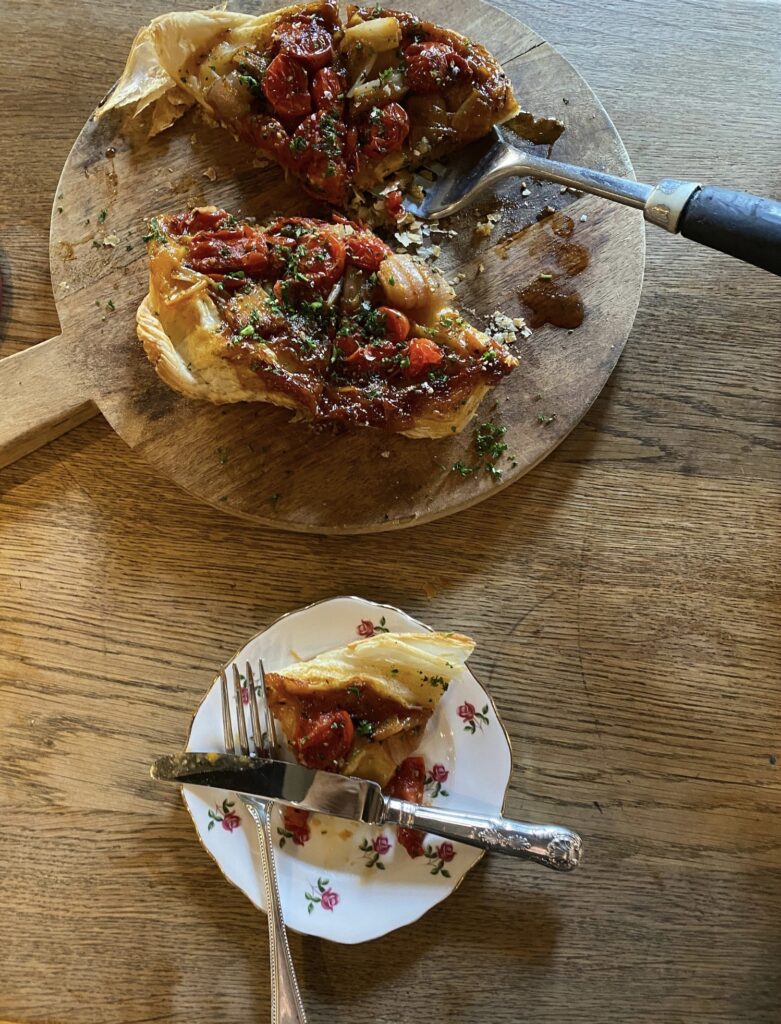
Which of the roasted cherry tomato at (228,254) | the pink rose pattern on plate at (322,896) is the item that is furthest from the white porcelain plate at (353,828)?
the roasted cherry tomato at (228,254)

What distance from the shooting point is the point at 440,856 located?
9.98 feet

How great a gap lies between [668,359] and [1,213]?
3138mm

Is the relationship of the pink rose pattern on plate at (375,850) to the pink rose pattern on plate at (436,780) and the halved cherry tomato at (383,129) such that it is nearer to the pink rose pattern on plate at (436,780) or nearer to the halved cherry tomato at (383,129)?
the pink rose pattern on plate at (436,780)

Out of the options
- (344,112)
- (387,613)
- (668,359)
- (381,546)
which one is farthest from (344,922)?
(344,112)

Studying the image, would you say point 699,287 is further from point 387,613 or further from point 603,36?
point 387,613

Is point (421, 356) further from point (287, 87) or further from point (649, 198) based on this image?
point (287, 87)

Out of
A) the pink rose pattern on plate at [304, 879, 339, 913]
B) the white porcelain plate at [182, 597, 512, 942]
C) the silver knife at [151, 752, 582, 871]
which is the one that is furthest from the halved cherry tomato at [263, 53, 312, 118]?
the pink rose pattern on plate at [304, 879, 339, 913]

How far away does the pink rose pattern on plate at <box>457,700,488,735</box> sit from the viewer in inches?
123

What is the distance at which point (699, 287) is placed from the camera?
12.1 feet

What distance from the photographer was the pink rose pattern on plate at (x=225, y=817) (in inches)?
120

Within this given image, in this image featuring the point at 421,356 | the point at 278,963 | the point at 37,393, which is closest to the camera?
the point at 278,963

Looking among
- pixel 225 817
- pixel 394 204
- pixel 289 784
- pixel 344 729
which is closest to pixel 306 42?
pixel 394 204

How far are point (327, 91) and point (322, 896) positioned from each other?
3266mm

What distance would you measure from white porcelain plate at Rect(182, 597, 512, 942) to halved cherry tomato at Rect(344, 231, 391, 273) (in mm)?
1358
